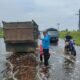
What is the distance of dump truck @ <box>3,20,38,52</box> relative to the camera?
2533 cm

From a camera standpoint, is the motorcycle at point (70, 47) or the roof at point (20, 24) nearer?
the motorcycle at point (70, 47)

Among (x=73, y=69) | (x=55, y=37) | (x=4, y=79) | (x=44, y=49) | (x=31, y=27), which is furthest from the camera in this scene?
(x=55, y=37)

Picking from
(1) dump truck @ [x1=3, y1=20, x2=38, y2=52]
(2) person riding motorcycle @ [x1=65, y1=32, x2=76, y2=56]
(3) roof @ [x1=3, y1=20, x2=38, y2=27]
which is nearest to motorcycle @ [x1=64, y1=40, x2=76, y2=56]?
(2) person riding motorcycle @ [x1=65, y1=32, x2=76, y2=56]

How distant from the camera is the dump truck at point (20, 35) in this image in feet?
83.1

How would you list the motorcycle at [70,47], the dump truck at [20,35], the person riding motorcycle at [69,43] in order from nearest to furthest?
the motorcycle at [70,47] → the dump truck at [20,35] → the person riding motorcycle at [69,43]

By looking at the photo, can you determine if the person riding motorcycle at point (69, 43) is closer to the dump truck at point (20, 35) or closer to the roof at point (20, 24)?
the dump truck at point (20, 35)

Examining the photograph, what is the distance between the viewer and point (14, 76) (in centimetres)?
1404

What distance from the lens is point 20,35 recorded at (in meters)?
25.6

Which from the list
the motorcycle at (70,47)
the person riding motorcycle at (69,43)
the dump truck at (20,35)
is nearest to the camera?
the motorcycle at (70,47)

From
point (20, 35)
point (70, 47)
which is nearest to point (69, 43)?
point (70, 47)

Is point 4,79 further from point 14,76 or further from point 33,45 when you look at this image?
point 33,45

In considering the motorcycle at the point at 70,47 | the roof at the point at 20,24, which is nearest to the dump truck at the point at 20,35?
the roof at the point at 20,24

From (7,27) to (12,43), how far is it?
129cm

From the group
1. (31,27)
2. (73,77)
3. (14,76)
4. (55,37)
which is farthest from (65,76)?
(55,37)
